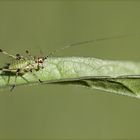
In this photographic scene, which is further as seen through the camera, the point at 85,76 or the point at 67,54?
the point at 67,54

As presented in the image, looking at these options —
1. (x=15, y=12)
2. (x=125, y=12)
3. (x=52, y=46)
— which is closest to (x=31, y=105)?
(x=52, y=46)

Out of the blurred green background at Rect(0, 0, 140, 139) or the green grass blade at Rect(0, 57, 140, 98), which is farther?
the blurred green background at Rect(0, 0, 140, 139)

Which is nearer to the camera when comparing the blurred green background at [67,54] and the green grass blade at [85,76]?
the green grass blade at [85,76]

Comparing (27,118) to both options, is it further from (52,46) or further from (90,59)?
(90,59)
